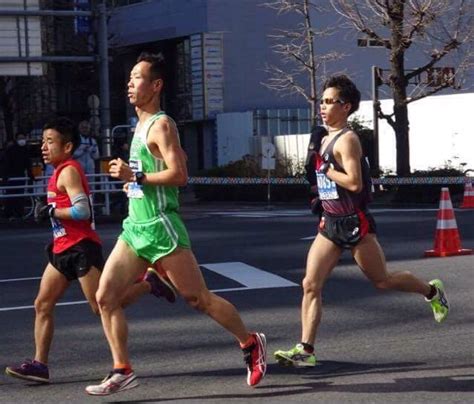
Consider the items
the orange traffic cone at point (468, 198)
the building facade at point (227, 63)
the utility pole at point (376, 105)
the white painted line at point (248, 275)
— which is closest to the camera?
the white painted line at point (248, 275)

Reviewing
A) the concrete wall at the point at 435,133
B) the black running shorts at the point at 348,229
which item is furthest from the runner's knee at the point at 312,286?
the concrete wall at the point at 435,133

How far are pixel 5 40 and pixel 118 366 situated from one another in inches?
739

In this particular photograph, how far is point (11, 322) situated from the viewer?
33.9ft

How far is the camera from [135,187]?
7.04m

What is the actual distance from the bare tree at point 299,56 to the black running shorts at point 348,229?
30151 millimetres

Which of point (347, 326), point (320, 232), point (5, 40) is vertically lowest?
point (347, 326)

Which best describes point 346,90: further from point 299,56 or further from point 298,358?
point 299,56

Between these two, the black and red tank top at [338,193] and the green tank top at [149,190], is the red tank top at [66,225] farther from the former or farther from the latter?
the black and red tank top at [338,193]

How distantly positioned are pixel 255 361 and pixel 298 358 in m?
0.58

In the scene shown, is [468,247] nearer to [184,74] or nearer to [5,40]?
[5,40]

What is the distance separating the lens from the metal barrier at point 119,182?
23.1m

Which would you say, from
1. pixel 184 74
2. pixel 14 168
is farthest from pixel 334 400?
pixel 184 74

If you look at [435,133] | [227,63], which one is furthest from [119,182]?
[227,63]

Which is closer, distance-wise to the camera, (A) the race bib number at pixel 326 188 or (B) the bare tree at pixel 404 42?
(A) the race bib number at pixel 326 188
